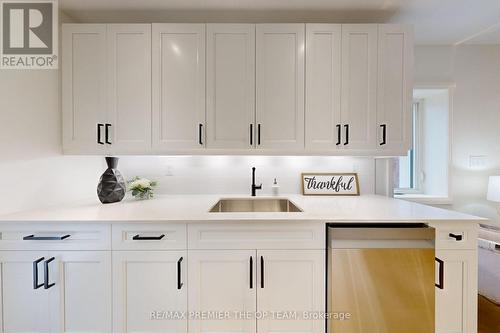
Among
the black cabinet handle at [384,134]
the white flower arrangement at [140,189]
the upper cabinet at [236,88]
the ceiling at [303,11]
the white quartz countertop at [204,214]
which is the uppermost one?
the ceiling at [303,11]

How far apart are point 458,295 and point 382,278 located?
489mm

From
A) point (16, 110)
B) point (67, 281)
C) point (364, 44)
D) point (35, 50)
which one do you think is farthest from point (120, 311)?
point (364, 44)

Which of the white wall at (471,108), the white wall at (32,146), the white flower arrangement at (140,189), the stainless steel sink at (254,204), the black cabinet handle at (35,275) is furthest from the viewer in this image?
the white wall at (471,108)

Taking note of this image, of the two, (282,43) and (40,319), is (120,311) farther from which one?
(282,43)

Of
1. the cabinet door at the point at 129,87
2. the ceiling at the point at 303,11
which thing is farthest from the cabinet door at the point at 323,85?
the cabinet door at the point at 129,87

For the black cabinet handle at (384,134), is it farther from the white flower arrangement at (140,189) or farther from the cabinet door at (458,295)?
the white flower arrangement at (140,189)

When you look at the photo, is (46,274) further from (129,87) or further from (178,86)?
(178,86)

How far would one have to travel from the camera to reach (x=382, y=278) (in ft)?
4.12

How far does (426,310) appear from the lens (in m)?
1.25

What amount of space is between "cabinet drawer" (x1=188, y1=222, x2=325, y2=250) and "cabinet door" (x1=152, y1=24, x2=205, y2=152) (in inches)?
29.0

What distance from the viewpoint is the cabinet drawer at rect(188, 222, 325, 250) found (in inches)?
51.1

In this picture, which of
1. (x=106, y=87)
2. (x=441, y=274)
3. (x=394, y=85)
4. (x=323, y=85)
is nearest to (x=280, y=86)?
(x=323, y=85)

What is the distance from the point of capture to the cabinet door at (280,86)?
1746mm

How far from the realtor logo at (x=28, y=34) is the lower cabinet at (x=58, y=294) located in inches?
49.5
